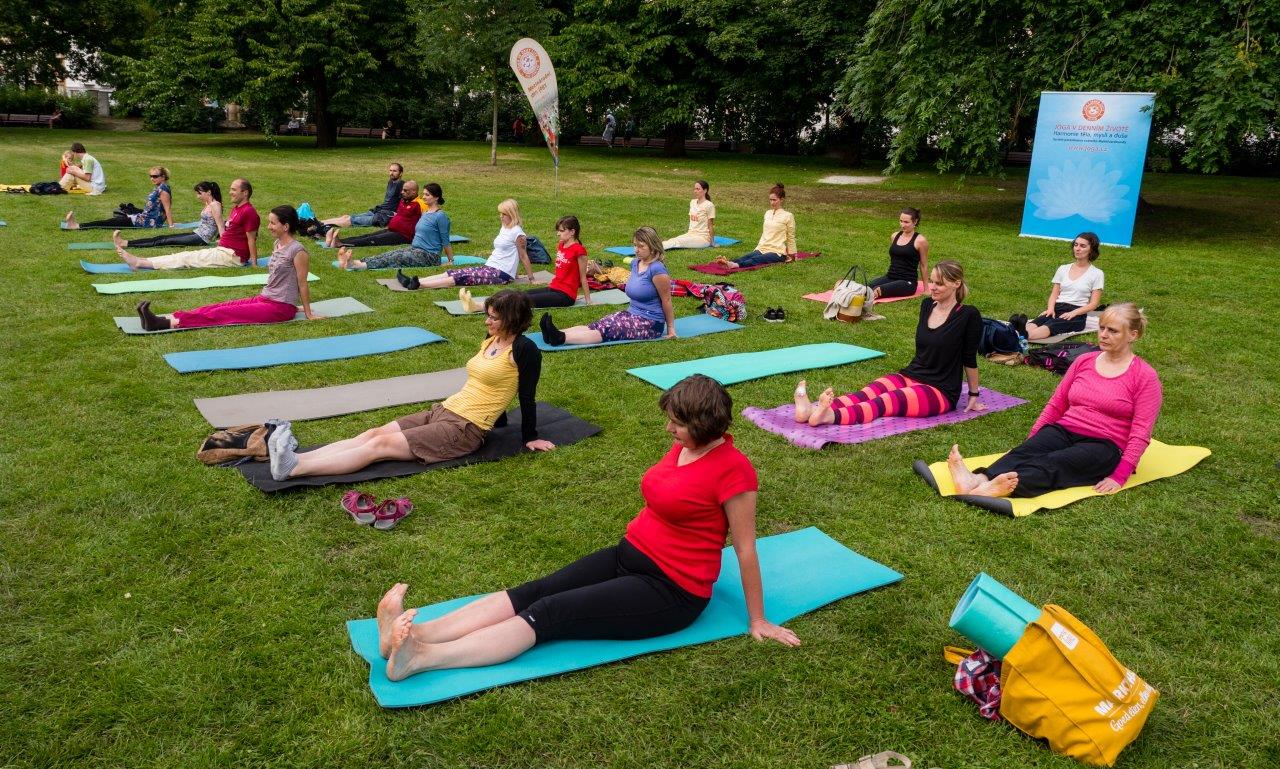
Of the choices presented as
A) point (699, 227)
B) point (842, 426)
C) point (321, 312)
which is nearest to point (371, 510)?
point (842, 426)

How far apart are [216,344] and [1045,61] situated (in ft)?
48.1

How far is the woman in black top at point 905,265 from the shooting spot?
10539 millimetres

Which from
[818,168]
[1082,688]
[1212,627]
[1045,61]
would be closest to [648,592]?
[1082,688]

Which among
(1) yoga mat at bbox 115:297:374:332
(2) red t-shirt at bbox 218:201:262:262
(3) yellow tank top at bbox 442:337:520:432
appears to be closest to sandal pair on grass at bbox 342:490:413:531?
(3) yellow tank top at bbox 442:337:520:432

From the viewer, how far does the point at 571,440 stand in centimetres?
607

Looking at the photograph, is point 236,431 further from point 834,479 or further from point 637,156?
point 637,156

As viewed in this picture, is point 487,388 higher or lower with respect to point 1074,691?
higher

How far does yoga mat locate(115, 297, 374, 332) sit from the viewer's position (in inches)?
333

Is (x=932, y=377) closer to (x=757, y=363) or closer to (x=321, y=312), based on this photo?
(x=757, y=363)

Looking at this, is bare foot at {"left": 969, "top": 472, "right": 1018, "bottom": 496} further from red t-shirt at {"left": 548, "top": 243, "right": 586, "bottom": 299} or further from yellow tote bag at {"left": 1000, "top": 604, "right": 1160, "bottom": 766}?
red t-shirt at {"left": 548, "top": 243, "right": 586, "bottom": 299}

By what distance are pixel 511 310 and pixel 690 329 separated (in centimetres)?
396

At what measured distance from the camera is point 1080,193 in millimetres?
15047

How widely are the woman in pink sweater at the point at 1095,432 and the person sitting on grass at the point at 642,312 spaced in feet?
12.8

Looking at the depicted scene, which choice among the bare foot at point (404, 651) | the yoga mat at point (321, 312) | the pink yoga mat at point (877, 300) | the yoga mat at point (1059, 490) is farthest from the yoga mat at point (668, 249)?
the bare foot at point (404, 651)
